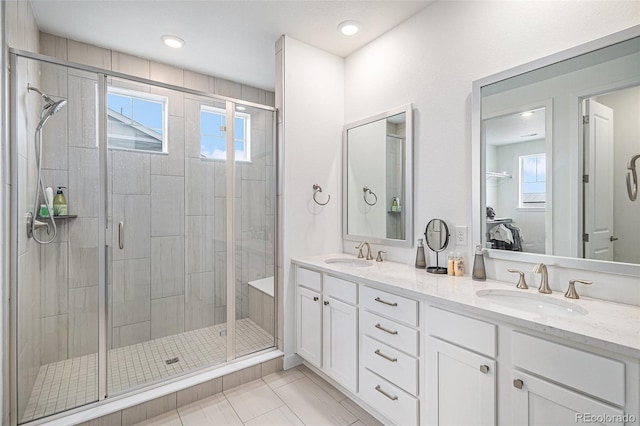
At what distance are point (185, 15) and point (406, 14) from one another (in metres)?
1.62

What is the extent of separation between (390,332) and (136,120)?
2118mm

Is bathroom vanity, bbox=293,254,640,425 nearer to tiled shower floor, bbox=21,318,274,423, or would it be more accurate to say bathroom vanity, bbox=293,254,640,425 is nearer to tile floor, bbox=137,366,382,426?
tile floor, bbox=137,366,382,426

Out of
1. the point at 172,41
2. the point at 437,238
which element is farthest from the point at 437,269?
the point at 172,41

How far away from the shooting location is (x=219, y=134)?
2.35 meters

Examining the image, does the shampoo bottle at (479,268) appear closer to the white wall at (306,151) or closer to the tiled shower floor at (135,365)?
the white wall at (306,151)

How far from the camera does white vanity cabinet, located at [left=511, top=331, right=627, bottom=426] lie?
0.97 meters

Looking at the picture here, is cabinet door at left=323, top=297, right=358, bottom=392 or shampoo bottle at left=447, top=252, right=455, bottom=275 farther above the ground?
shampoo bottle at left=447, top=252, right=455, bottom=275

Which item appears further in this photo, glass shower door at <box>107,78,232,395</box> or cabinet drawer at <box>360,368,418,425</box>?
glass shower door at <box>107,78,232,395</box>

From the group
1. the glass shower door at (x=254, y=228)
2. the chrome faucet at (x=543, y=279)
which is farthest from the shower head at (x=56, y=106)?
the chrome faucet at (x=543, y=279)

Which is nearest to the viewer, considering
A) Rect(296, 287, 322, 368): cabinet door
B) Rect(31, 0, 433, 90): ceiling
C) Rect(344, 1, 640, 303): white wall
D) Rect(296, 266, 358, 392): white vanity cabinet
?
Rect(344, 1, 640, 303): white wall

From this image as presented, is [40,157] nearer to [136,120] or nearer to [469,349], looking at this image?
[136,120]

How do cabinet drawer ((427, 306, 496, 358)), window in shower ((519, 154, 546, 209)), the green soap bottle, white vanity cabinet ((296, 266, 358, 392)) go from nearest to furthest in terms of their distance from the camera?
cabinet drawer ((427, 306, 496, 358)), window in shower ((519, 154, 546, 209)), the green soap bottle, white vanity cabinet ((296, 266, 358, 392))

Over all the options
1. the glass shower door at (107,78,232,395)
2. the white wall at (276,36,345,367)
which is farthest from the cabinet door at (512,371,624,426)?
the glass shower door at (107,78,232,395)

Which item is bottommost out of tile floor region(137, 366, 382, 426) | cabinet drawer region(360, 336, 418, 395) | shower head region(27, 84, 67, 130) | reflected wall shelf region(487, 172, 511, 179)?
tile floor region(137, 366, 382, 426)
